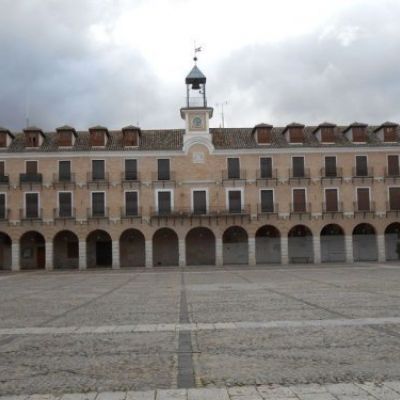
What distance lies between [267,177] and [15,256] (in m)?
21.7

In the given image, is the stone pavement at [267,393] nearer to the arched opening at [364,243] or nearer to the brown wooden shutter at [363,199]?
the brown wooden shutter at [363,199]

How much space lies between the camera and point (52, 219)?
43.9 meters

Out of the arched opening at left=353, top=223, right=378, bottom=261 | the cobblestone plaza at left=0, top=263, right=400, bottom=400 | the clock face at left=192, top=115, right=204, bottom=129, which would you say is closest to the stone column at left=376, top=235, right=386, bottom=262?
the arched opening at left=353, top=223, right=378, bottom=261

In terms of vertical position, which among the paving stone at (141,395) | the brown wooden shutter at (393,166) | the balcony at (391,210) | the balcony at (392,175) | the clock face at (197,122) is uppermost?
the clock face at (197,122)

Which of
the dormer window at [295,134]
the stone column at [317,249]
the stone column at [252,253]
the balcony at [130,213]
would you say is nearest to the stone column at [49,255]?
the balcony at [130,213]

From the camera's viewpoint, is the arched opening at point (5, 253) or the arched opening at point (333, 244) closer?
the arched opening at point (5, 253)

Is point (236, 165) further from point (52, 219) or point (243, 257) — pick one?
point (52, 219)

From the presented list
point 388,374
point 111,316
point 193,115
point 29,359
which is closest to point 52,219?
point 193,115

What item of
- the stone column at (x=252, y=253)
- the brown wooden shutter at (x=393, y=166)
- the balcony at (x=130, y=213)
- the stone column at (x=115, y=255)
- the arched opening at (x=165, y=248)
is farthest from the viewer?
the arched opening at (x=165, y=248)

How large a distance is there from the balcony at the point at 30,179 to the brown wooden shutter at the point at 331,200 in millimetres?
23731

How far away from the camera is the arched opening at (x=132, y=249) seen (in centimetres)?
4606

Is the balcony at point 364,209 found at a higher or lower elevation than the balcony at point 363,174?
lower

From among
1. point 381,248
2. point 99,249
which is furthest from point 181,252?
point 381,248

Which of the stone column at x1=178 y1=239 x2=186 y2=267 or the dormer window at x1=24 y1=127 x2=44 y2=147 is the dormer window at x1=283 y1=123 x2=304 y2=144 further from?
the dormer window at x1=24 y1=127 x2=44 y2=147
